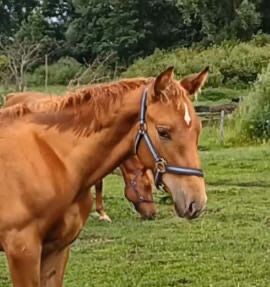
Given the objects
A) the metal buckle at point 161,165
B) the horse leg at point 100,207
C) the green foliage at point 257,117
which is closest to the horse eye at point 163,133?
the metal buckle at point 161,165

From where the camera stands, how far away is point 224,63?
34031mm

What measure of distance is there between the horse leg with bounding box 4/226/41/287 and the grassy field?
8.93ft

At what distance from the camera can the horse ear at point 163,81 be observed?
448cm

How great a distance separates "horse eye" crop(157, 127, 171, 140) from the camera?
452cm

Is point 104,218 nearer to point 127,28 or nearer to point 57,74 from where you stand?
point 57,74

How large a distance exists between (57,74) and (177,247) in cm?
3076

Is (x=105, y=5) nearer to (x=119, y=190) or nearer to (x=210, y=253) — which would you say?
(x=119, y=190)

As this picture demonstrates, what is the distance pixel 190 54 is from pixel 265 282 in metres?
30.3

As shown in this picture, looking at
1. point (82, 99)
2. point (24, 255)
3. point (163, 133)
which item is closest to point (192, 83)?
point (163, 133)

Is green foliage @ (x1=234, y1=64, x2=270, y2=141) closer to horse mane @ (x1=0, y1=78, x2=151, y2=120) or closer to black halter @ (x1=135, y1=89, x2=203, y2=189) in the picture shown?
horse mane @ (x1=0, y1=78, x2=151, y2=120)

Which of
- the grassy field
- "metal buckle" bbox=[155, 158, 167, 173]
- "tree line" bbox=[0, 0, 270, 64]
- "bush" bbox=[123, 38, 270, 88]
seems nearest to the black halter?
"metal buckle" bbox=[155, 158, 167, 173]

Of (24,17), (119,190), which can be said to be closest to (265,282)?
(119,190)

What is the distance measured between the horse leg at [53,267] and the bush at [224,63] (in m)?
26.9

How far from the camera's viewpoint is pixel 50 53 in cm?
4472
